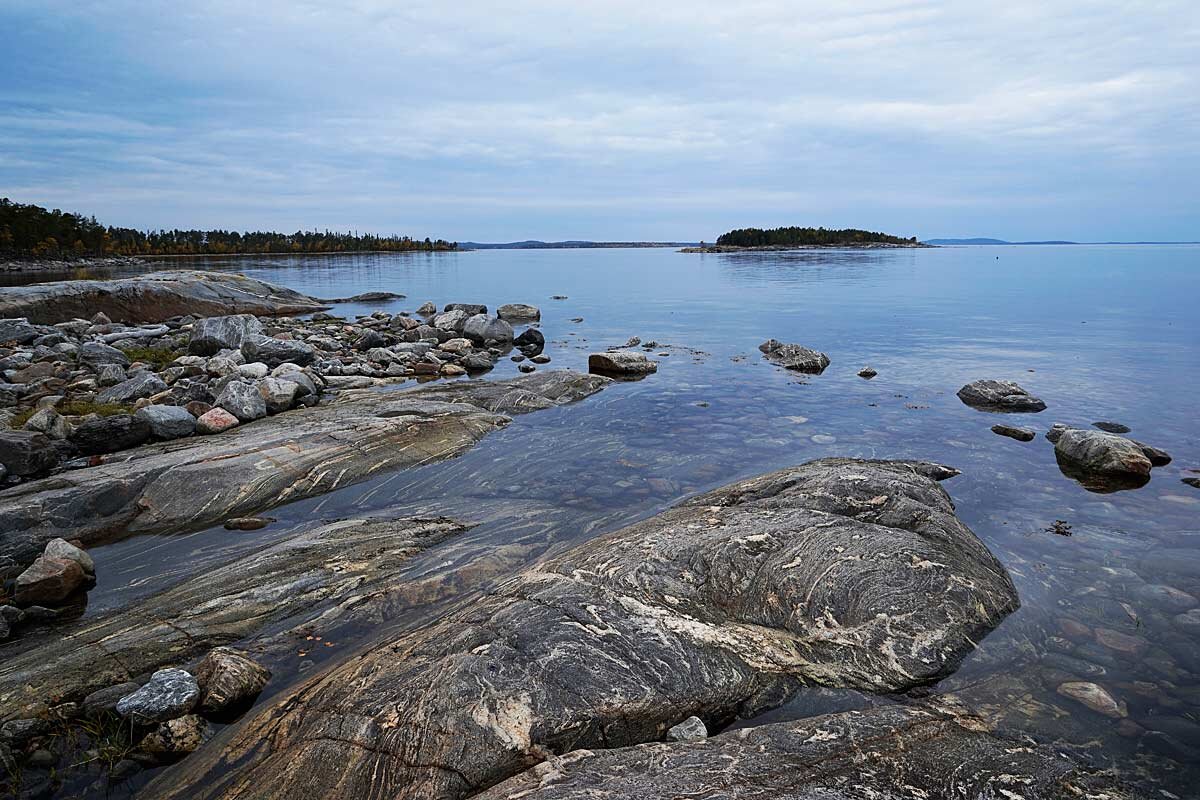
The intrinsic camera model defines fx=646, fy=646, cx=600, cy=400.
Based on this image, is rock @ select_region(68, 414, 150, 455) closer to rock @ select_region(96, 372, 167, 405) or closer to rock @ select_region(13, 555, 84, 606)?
rock @ select_region(96, 372, 167, 405)

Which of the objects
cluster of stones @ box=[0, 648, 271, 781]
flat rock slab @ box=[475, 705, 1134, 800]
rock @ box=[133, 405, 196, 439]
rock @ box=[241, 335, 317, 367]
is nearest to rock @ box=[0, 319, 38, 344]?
rock @ box=[241, 335, 317, 367]

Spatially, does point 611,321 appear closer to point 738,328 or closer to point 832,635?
point 738,328

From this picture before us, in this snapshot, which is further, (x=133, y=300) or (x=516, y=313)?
(x=516, y=313)

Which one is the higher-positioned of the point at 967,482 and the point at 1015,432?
the point at 1015,432

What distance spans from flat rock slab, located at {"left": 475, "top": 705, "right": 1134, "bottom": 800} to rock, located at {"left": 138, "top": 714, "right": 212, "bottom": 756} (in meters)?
3.10

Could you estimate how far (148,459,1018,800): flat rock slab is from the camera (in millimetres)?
5219

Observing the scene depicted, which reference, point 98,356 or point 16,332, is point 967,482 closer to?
point 98,356

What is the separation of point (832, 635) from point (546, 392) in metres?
13.2

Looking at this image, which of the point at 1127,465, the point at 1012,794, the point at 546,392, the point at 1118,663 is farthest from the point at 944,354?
the point at 1012,794

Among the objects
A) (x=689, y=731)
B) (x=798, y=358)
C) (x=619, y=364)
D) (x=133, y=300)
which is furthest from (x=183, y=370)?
(x=798, y=358)

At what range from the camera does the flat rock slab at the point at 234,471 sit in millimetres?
9914

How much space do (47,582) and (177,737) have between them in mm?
3876

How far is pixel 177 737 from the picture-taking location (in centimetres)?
582

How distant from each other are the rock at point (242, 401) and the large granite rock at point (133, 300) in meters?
22.7
